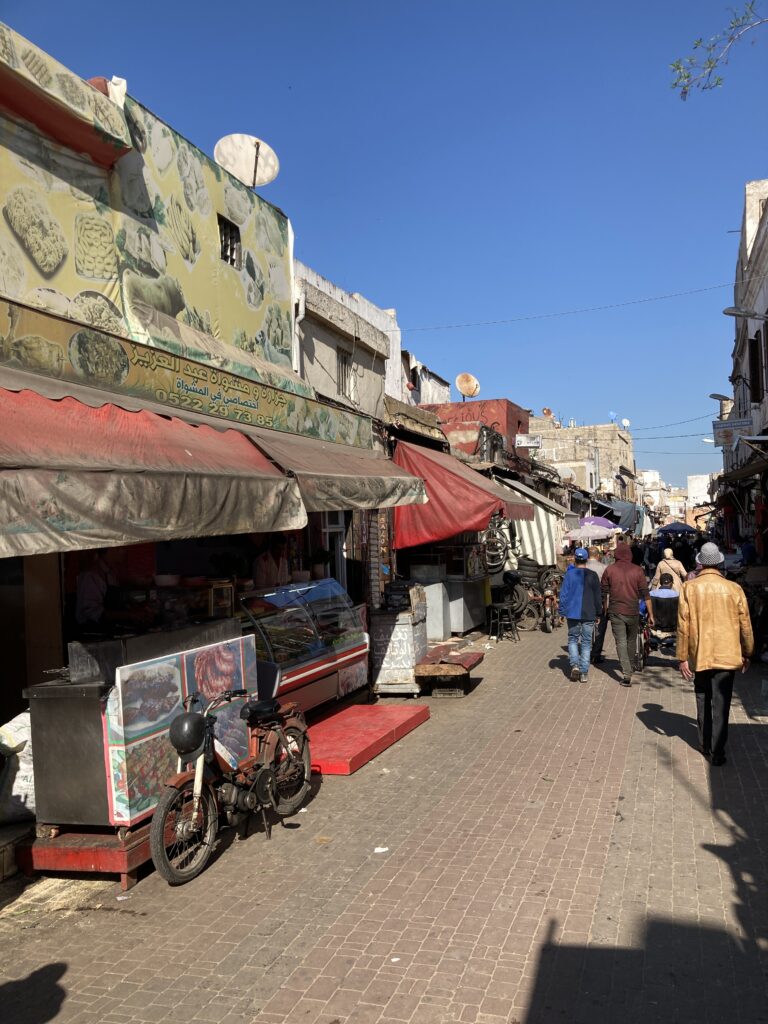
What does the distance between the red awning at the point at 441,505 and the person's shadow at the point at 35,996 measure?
8.86 metres

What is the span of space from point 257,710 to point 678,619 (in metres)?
4.18

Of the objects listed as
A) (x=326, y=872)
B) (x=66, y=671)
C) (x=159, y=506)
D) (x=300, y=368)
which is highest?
(x=300, y=368)

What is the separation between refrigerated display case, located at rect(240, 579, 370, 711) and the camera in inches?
303

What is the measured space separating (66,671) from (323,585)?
3.83 meters

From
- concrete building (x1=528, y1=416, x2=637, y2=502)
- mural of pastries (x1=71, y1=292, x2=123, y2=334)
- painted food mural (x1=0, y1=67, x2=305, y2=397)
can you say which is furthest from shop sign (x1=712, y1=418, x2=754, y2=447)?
concrete building (x1=528, y1=416, x2=637, y2=502)

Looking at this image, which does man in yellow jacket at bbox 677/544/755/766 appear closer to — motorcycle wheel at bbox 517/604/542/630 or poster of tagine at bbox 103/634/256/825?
poster of tagine at bbox 103/634/256/825

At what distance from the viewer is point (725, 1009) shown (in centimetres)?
341

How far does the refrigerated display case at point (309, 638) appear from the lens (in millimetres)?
7688

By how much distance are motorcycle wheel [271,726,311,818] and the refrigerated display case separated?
129cm

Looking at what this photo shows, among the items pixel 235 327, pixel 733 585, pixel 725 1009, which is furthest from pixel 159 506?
pixel 235 327

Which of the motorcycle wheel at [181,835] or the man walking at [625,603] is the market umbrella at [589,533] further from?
the motorcycle wheel at [181,835]

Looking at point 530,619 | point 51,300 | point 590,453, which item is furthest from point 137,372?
point 590,453

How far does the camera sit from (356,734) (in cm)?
794

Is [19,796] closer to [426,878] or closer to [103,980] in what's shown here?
[103,980]
